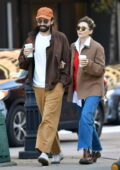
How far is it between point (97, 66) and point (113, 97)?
8.43 m

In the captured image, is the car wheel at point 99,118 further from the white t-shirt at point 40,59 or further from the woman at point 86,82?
the white t-shirt at point 40,59

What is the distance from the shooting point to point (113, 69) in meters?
19.2

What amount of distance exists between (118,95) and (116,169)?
9.76 meters

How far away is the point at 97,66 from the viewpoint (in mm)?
9625

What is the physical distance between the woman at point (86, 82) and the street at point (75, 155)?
0.81 ft

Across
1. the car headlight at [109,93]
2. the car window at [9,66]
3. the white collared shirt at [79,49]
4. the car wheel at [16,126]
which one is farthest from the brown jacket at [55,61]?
the car headlight at [109,93]

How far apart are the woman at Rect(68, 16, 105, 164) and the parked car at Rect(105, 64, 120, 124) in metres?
7.92

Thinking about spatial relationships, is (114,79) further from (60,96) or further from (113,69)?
(60,96)

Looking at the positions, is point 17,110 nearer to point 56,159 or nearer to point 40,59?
point 56,159

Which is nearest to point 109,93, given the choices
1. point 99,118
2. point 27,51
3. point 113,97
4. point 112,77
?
point 113,97

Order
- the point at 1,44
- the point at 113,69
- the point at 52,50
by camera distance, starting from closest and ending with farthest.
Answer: the point at 52,50 < the point at 113,69 < the point at 1,44

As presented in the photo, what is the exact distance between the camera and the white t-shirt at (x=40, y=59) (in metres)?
9.60

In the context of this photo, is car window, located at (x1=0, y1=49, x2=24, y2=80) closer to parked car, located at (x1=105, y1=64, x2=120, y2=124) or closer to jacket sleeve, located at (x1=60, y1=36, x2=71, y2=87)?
parked car, located at (x1=105, y1=64, x2=120, y2=124)

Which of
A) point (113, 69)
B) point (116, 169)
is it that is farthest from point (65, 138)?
point (116, 169)
